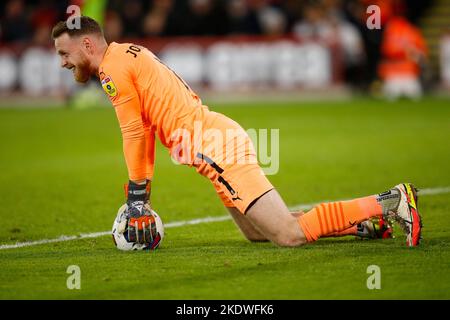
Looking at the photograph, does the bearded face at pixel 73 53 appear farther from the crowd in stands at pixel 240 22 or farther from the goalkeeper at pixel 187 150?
the crowd in stands at pixel 240 22

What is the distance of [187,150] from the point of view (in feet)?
21.1

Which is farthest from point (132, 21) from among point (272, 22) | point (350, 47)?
point (350, 47)

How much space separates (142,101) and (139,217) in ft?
2.64

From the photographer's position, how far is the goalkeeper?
245 inches

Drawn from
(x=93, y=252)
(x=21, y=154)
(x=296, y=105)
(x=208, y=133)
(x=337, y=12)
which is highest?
(x=337, y=12)

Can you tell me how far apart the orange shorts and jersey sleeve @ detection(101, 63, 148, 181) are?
0.40 m

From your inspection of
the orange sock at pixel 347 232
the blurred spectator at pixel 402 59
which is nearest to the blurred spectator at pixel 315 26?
the blurred spectator at pixel 402 59

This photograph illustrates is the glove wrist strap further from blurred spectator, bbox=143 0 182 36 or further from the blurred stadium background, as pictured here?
blurred spectator, bbox=143 0 182 36

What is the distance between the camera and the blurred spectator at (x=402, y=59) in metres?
20.6

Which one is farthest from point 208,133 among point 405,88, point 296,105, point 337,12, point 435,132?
point 337,12

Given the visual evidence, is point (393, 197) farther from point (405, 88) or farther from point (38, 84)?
point (38, 84)

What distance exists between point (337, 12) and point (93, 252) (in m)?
17.1
